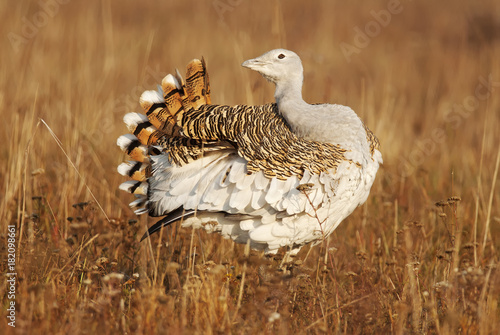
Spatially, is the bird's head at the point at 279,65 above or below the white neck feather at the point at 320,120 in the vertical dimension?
above

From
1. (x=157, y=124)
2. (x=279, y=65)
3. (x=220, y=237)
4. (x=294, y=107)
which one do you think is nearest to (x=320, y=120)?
(x=294, y=107)

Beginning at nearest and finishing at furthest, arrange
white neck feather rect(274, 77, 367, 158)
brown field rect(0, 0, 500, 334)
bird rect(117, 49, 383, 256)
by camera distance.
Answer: brown field rect(0, 0, 500, 334), bird rect(117, 49, 383, 256), white neck feather rect(274, 77, 367, 158)

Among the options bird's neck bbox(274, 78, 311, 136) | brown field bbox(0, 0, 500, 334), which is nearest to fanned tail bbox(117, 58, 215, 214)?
brown field bbox(0, 0, 500, 334)

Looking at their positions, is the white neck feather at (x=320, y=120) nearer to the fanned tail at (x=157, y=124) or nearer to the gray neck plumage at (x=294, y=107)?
the gray neck plumage at (x=294, y=107)

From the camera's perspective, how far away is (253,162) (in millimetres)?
3439

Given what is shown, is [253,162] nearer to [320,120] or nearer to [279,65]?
[320,120]

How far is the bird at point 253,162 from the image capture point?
3.33m

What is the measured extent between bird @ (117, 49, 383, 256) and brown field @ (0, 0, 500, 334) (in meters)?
0.20

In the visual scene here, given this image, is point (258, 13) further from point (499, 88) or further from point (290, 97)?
point (290, 97)

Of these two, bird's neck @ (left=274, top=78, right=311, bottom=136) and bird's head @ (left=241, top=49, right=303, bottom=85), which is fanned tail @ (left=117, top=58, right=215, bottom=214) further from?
bird's neck @ (left=274, top=78, right=311, bottom=136)

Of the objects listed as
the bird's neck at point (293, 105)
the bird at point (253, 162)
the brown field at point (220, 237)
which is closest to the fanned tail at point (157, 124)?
the bird at point (253, 162)

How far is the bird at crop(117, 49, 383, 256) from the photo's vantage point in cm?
333

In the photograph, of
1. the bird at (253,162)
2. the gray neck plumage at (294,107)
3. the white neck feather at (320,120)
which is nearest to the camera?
the bird at (253,162)

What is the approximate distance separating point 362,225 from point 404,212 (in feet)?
1.33
